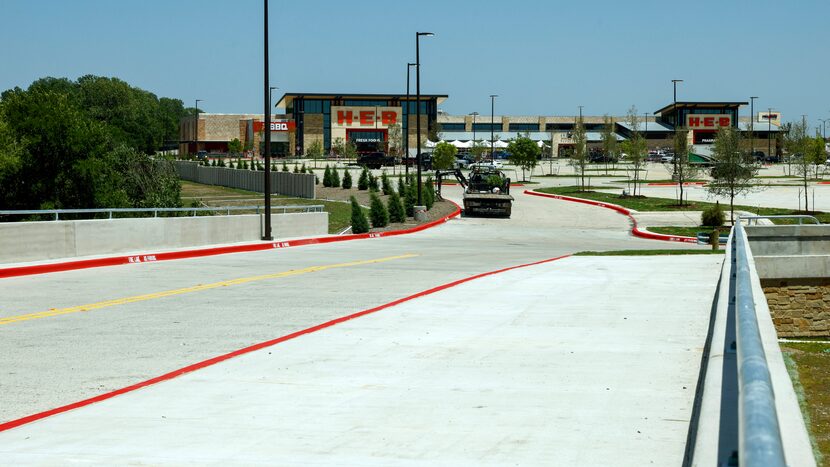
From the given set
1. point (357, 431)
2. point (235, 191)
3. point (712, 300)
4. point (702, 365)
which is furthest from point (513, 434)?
point (235, 191)

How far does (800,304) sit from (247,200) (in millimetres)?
45598

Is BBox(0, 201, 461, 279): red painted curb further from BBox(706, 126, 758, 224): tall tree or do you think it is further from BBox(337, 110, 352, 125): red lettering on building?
BBox(337, 110, 352, 125): red lettering on building

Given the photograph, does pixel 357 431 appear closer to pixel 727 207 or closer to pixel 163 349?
pixel 163 349

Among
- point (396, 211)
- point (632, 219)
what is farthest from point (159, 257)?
point (632, 219)

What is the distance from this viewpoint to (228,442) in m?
7.40

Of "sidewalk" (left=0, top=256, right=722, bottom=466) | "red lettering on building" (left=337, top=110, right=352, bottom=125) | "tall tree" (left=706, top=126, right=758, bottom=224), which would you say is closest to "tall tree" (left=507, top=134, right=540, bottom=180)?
"tall tree" (left=706, top=126, right=758, bottom=224)

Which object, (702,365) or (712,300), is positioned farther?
(712,300)

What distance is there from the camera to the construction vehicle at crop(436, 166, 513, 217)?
51.7 metres

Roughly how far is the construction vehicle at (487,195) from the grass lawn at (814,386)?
109ft

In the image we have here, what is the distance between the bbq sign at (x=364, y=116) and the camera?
14788 centimetres

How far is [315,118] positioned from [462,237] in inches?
4386

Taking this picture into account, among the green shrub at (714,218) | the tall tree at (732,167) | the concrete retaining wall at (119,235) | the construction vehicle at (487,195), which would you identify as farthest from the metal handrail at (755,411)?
the construction vehicle at (487,195)

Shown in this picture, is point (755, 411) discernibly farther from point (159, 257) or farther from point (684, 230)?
point (684, 230)

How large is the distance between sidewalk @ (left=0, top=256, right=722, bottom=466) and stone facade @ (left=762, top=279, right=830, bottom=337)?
12.2m
